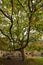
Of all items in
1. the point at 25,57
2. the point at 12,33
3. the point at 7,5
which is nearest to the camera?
the point at 7,5

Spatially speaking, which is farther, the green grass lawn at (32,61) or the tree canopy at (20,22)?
the green grass lawn at (32,61)

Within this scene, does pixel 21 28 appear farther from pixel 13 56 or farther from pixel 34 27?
pixel 13 56

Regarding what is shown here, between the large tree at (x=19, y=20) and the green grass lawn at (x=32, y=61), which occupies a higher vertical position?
the large tree at (x=19, y=20)

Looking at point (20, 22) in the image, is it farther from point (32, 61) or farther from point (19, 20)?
point (32, 61)

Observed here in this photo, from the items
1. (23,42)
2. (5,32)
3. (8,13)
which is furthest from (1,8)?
(23,42)

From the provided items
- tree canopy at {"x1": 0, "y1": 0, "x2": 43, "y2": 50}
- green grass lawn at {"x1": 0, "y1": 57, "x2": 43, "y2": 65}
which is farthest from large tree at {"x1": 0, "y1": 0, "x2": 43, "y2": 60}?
green grass lawn at {"x1": 0, "y1": 57, "x2": 43, "y2": 65}

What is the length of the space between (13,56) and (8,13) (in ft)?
10.6

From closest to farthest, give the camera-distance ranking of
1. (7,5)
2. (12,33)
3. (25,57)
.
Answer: (7,5), (12,33), (25,57)

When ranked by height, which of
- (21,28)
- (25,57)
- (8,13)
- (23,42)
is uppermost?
(8,13)

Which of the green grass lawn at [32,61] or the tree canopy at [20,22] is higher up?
the tree canopy at [20,22]

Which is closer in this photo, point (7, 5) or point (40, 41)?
point (7, 5)

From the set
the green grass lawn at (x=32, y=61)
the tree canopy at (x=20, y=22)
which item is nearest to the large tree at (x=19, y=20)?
the tree canopy at (x=20, y=22)

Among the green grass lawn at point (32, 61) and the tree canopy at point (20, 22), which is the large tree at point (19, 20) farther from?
the green grass lawn at point (32, 61)

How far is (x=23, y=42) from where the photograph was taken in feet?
40.0
